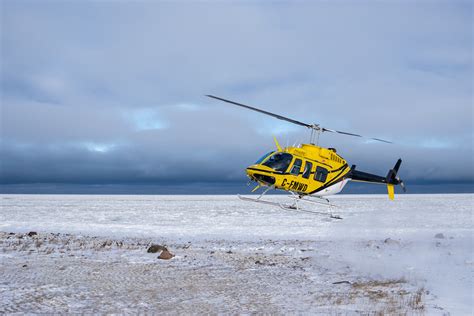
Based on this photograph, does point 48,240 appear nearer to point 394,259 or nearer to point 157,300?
point 157,300

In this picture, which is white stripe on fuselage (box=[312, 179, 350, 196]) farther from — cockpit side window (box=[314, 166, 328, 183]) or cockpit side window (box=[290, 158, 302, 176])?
cockpit side window (box=[290, 158, 302, 176])

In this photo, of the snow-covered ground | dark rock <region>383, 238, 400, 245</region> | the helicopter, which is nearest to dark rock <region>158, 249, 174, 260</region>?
the snow-covered ground

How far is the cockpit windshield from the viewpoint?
56.5 ft

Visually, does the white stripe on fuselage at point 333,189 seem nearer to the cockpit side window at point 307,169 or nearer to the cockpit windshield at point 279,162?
the cockpit side window at point 307,169

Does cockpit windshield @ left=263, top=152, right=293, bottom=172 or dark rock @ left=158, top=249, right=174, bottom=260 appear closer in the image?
cockpit windshield @ left=263, top=152, right=293, bottom=172

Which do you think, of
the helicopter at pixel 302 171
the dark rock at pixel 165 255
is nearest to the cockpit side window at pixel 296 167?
the helicopter at pixel 302 171

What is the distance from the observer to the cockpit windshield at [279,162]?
17.2m

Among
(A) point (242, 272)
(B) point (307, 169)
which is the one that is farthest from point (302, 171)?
(A) point (242, 272)

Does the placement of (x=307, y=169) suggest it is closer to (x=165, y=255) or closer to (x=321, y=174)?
(x=321, y=174)

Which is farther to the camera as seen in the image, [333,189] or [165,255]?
[165,255]

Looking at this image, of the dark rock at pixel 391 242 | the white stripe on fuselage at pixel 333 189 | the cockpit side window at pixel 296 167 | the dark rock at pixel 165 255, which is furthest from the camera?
the dark rock at pixel 391 242

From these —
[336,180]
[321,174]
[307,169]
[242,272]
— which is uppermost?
[307,169]

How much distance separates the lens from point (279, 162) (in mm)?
17281

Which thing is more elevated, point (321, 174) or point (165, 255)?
point (321, 174)
